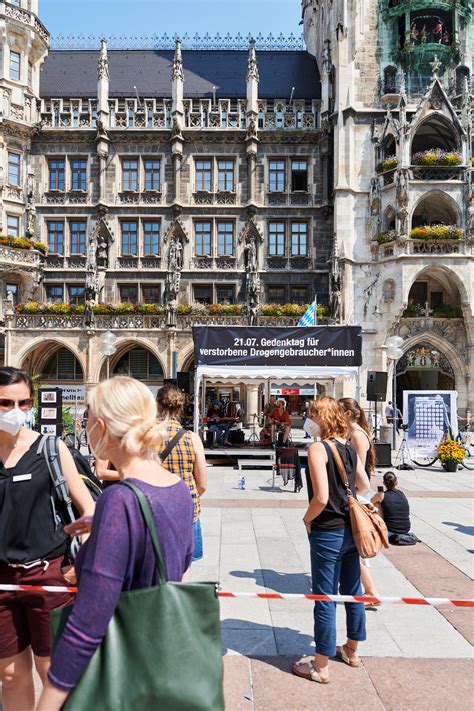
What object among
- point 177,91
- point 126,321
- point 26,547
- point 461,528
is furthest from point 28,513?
point 177,91

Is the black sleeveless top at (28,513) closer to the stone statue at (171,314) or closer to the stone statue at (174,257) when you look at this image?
the stone statue at (171,314)

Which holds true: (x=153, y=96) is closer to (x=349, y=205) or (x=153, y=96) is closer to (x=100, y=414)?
(x=349, y=205)

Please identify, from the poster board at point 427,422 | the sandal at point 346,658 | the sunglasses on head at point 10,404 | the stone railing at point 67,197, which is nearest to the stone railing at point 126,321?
the stone railing at point 67,197

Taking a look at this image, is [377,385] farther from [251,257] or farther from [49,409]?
[251,257]

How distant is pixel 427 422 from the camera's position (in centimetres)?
1545

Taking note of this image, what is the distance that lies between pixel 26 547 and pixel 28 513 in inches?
7.0

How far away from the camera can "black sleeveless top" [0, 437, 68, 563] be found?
9.12ft

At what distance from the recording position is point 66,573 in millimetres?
2930

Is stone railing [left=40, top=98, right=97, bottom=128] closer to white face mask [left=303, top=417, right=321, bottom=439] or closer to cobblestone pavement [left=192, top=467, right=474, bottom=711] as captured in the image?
cobblestone pavement [left=192, top=467, right=474, bottom=711]

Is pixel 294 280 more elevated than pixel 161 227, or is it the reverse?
pixel 161 227

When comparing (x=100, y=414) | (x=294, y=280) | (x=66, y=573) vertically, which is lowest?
(x=66, y=573)

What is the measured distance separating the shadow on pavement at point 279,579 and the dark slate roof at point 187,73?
31496 mm

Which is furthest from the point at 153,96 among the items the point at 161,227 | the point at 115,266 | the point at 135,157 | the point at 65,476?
the point at 65,476

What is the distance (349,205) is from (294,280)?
4.91 m
